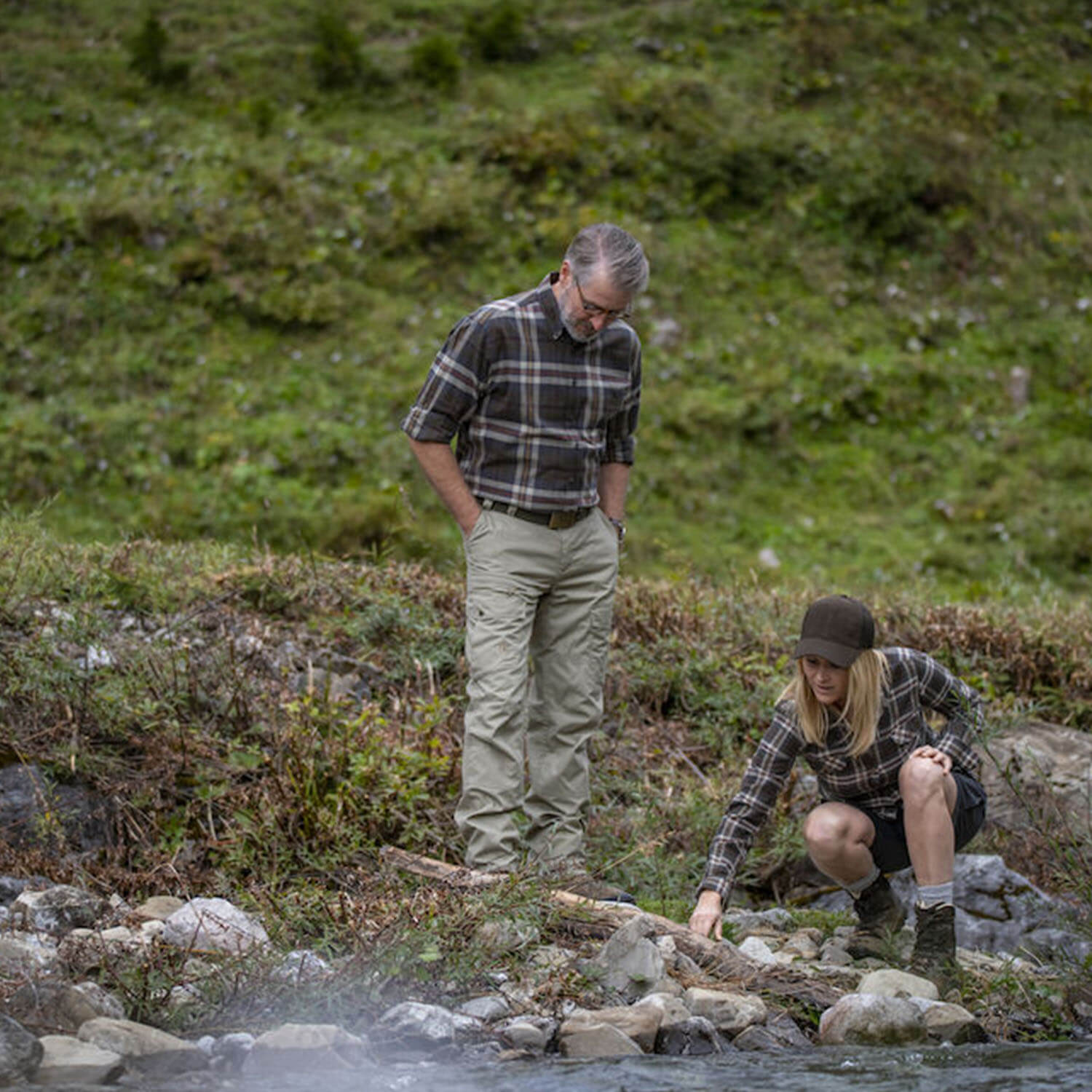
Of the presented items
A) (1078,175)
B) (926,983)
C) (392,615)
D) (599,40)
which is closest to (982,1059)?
(926,983)

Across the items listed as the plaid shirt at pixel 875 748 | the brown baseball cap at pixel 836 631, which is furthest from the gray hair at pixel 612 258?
the plaid shirt at pixel 875 748

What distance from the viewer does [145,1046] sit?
9.65 feet

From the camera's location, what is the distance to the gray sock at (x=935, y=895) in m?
3.92

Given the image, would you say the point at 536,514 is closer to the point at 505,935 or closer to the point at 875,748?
the point at 875,748

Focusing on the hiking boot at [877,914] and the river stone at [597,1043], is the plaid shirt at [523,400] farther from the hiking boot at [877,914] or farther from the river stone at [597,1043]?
the river stone at [597,1043]

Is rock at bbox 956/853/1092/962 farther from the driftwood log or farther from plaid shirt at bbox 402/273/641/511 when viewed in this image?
plaid shirt at bbox 402/273/641/511

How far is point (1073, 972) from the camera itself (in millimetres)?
3775

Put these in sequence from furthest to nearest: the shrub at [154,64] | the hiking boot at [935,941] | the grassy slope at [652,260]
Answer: the shrub at [154,64] → the grassy slope at [652,260] → the hiking boot at [935,941]

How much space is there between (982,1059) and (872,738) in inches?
42.6

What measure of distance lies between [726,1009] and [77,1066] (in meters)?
1.56

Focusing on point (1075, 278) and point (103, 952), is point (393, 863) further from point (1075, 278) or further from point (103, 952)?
point (1075, 278)

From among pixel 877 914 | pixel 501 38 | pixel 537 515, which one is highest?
pixel 501 38

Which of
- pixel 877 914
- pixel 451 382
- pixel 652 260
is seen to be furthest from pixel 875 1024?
pixel 652 260

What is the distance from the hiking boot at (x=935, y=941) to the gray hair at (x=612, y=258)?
201cm
